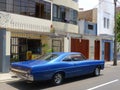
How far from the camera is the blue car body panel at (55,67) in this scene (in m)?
11.5

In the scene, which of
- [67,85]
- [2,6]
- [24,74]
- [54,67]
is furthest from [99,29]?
[24,74]

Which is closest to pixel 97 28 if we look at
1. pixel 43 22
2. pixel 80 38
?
pixel 80 38

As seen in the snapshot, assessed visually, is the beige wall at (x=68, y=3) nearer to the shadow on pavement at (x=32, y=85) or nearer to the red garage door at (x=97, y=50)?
the red garage door at (x=97, y=50)

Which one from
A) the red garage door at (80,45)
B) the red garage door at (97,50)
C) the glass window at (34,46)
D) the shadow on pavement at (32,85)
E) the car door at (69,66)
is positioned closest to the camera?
the shadow on pavement at (32,85)

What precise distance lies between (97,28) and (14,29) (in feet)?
46.1

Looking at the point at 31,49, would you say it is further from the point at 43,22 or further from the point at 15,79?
the point at 15,79

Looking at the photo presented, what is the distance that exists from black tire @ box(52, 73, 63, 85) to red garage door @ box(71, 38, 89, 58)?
39.0ft

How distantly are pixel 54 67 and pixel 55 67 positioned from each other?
7 centimetres

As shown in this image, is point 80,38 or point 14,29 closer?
point 14,29

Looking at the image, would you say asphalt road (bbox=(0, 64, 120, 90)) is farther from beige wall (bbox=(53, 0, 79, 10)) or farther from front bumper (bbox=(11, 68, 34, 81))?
beige wall (bbox=(53, 0, 79, 10))

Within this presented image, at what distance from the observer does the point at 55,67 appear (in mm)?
12297

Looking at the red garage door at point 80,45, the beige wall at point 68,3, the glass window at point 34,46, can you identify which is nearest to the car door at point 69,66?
the glass window at point 34,46

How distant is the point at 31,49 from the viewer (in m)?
21.1

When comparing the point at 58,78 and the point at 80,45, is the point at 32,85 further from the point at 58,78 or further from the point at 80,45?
the point at 80,45
